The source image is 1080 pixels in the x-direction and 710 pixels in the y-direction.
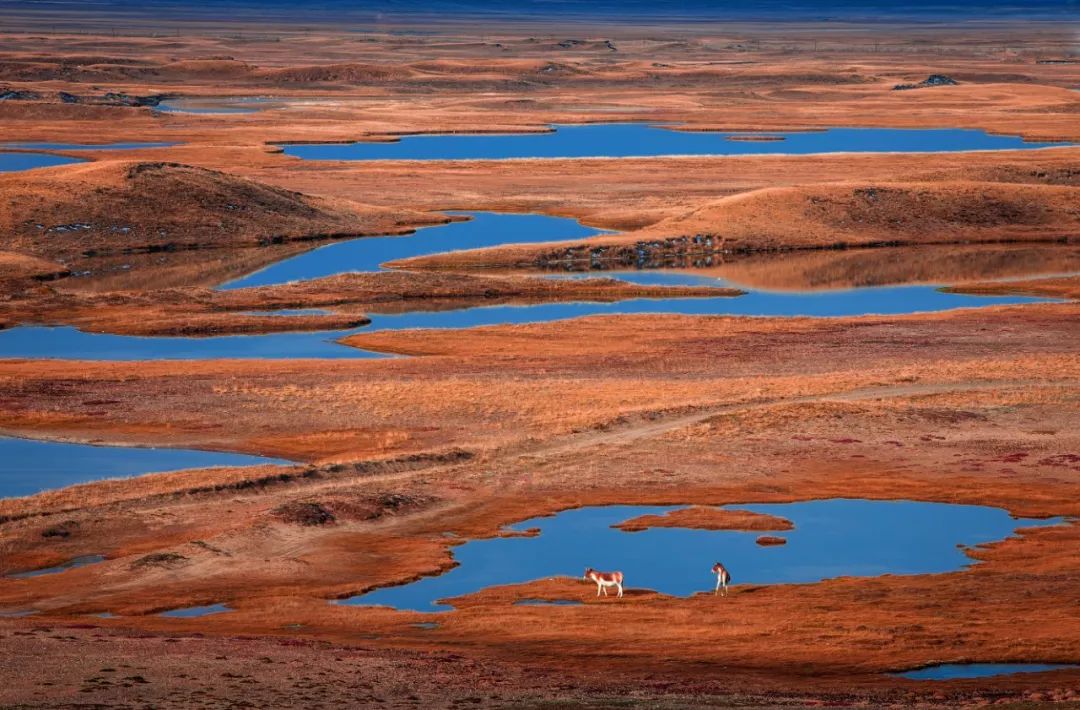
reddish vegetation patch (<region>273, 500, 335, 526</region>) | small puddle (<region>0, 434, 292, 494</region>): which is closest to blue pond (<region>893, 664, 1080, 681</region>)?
reddish vegetation patch (<region>273, 500, 335, 526</region>)

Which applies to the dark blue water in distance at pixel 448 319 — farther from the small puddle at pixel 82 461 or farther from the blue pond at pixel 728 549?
the blue pond at pixel 728 549

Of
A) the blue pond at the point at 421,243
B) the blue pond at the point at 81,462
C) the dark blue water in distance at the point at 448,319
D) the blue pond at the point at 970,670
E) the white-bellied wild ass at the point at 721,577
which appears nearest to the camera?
the blue pond at the point at 970,670

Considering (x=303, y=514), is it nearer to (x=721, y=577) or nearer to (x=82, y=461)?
(x=82, y=461)

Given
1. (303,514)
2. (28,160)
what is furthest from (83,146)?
(303,514)

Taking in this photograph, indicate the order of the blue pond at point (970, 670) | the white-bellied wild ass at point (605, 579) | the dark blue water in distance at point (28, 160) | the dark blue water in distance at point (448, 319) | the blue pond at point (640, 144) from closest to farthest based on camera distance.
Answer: the blue pond at point (970, 670) < the white-bellied wild ass at point (605, 579) < the dark blue water in distance at point (448, 319) < the dark blue water in distance at point (28, 160) < the blue pond at point (640, 144)

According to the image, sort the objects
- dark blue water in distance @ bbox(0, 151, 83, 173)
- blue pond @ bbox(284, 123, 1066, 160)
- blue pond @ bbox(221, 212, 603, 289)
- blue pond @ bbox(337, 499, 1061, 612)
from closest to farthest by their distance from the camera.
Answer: blue pond @ bbox(337, 499, 1061, 612) → blue pond @ bbox(221, 212, 603, 289) → dark blue water in distance @ bbox(0, 151, 83, 173) → blue pond @ bbox(284, 123, 1066, 160)

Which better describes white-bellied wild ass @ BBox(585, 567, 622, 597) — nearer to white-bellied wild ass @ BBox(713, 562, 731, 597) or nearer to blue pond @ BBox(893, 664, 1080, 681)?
white-bellied wild ass @ BBox(713, 562, 731, 597)

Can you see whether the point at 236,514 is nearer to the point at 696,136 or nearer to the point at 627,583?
the point at 627,583

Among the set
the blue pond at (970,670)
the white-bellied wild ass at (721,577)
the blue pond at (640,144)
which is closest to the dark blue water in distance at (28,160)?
the blue pond at (640,144)
